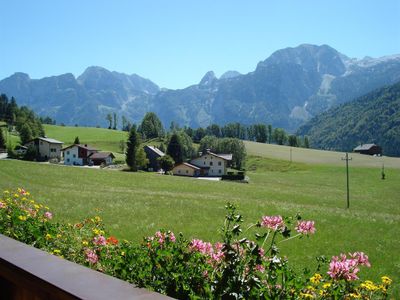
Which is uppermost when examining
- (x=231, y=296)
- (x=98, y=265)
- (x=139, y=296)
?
(x=139, y=296)

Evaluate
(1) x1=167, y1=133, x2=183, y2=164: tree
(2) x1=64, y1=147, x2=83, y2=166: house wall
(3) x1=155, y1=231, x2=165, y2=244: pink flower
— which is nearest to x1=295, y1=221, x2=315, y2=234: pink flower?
(3) x1=155, y1=231, x2=165, y2=244: pink flower

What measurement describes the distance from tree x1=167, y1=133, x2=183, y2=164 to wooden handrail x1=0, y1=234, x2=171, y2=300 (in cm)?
11835

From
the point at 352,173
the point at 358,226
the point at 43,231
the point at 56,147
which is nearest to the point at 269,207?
the point at 358,226

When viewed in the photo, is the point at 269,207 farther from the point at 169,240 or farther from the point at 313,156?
the point at 313,156

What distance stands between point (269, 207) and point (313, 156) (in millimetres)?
129382

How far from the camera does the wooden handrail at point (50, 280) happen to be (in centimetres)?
264

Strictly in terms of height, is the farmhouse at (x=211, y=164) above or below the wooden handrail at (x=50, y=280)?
below

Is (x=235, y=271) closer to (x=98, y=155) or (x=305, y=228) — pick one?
(x=305, y=228)

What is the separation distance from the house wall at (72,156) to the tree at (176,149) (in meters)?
27.5

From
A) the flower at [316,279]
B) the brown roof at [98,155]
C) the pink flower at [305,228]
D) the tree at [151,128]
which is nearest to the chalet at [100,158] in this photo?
the brown roof at [98,155]

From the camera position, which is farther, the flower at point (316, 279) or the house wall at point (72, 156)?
the house wall at point (72, 156)

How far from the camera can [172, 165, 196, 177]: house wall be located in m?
112

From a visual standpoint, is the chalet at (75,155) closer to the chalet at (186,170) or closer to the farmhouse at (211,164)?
the chalet at (186,170)

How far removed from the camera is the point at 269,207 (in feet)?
113
